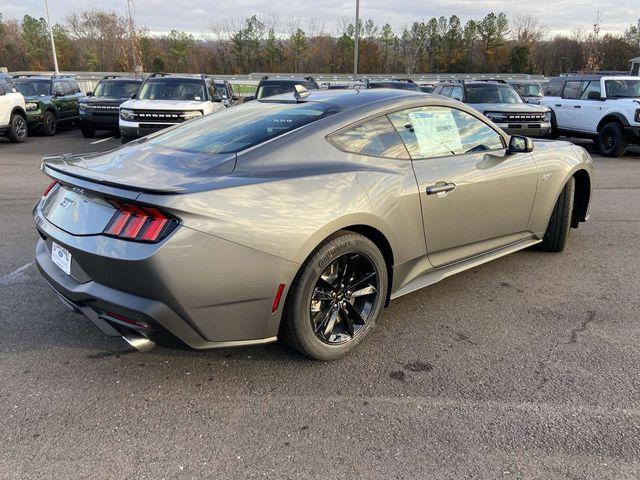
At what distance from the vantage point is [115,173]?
2.73 meters

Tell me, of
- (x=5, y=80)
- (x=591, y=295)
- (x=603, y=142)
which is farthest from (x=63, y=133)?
(x=591, y=295)

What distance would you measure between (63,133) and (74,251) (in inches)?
637

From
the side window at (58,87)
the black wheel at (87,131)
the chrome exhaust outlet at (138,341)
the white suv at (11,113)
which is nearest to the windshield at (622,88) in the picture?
the chrome exhaust outlet at (138,341)

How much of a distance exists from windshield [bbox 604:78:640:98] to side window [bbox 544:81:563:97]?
1.78 meters

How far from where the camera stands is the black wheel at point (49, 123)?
15.0 metres

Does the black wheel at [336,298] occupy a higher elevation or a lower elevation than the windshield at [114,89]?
lower

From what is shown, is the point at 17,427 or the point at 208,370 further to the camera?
the point at 208,370

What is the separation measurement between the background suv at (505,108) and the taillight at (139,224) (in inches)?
444

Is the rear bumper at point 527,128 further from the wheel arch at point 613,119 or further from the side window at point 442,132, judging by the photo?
the side window at point 442,132

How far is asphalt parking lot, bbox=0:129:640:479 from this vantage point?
2.34 metres

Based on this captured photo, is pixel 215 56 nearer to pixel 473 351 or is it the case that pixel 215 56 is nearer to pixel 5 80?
pixel 5 80

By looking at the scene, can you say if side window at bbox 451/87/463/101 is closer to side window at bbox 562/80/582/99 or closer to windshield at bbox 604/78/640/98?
side window at bbox 562/80/582/99

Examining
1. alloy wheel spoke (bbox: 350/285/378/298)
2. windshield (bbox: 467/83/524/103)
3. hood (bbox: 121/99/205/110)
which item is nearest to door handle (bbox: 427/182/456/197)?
alloy wheel spoke (bbox: 350/285/378/298)

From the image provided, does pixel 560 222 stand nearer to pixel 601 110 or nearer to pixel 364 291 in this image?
pixel 364 291
